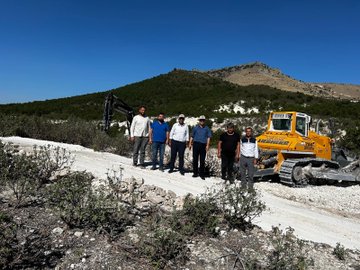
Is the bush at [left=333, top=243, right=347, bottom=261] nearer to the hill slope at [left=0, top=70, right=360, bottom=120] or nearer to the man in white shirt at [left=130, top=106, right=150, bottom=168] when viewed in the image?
the man in white shirt at [left=130, top=106, right=150, bottom=168]

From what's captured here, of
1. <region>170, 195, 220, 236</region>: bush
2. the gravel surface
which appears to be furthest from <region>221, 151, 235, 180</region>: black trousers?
<region>170, 195, 220, 236</region>: bush

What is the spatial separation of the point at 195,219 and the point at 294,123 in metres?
7.27

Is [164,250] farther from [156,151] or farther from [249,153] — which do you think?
[156,151]

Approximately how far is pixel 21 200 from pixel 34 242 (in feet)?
4.75

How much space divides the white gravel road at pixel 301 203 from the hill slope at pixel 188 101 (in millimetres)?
22955

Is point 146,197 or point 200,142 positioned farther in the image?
point 200,142

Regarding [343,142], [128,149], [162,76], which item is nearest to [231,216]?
[128,149]

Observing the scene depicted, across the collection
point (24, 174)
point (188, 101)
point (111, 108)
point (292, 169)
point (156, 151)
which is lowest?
point (24, 174)

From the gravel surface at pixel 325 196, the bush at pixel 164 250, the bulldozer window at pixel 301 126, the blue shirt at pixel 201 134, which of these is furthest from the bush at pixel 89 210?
the bulldozer window at pixel 301 126

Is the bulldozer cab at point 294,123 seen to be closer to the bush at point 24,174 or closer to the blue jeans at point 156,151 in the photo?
the blue jeans at point 156,151

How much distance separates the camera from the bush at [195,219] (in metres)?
5.19

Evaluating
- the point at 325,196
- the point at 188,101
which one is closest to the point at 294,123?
the point at 325,196

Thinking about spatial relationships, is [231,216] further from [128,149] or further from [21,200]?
[128,149]

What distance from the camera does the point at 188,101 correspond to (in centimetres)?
4694
